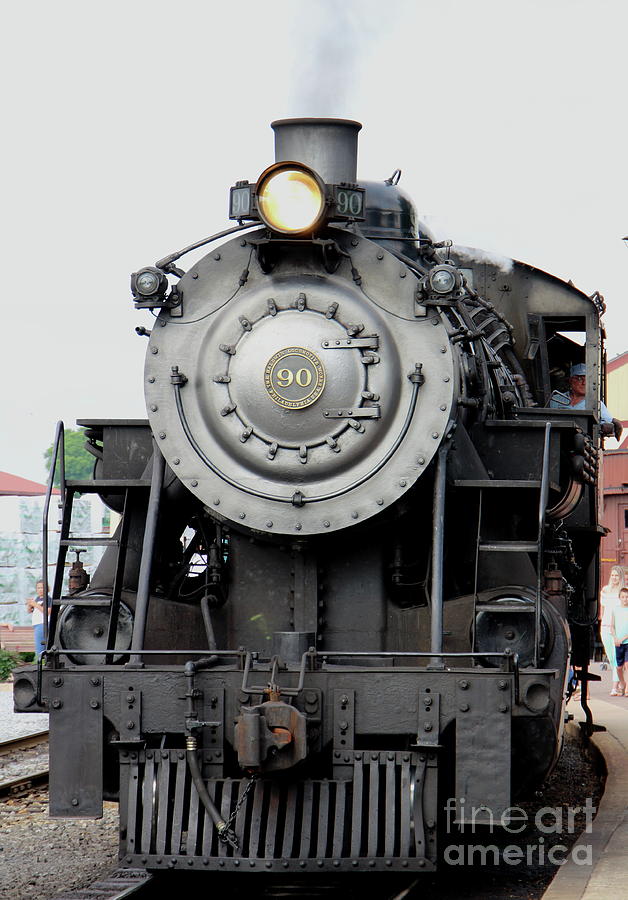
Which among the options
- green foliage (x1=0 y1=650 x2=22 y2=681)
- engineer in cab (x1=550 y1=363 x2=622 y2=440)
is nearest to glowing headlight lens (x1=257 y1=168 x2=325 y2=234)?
engineer in cab (x1=550 y1=363 x2=622 y2=440)

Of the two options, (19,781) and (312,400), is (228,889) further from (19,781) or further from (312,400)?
(19,781)

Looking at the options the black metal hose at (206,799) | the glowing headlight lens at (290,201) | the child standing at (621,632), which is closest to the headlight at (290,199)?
the glowing headlight lens at (290,201)

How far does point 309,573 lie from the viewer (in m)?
5.86

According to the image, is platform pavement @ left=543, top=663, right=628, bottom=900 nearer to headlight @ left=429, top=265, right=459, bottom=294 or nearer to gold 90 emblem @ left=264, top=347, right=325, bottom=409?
gold 90 emblem @ left=264, top=347, right=325, bottom=409

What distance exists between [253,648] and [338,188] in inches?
86.5

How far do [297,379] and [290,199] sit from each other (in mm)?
805

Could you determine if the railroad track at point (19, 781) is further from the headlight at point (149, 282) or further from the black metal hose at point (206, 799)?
the headlight at point (149, 282)

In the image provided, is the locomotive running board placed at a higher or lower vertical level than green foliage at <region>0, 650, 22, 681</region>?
higher

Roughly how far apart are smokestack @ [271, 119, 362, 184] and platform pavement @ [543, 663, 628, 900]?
3459 mm

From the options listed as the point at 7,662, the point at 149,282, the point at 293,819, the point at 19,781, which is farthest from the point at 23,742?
the point at 7,662

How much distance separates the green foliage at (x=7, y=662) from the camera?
1719 centimetres

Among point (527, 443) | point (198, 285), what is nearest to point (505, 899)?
point (527, 443)

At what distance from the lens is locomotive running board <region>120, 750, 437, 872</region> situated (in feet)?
16.2

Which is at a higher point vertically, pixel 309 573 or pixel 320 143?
pixel 320 143
